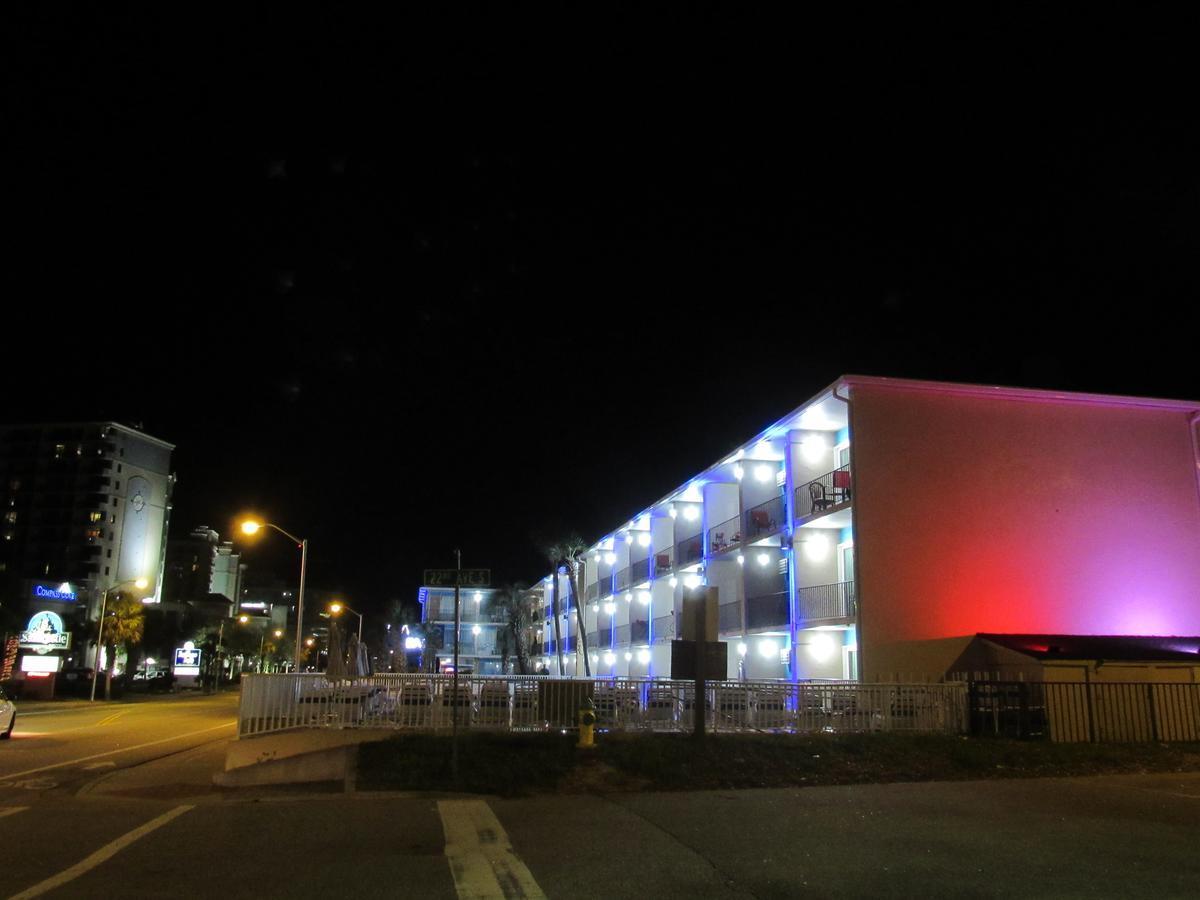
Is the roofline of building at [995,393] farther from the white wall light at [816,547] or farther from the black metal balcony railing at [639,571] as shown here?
the black metal balcony railing at [639,571]

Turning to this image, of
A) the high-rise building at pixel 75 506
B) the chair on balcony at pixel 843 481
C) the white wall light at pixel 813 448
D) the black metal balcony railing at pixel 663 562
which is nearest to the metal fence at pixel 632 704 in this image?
the chair on balcony at pixel 843 481

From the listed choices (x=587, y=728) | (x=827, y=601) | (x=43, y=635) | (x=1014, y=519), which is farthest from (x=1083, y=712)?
(x=43, y=635)

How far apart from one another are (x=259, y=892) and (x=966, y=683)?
14.0m

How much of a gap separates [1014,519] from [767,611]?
8.00 m

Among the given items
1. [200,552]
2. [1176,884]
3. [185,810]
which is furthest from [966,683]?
[200,552]

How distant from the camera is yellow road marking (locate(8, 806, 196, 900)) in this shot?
7.00 meters

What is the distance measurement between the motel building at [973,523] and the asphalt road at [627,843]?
29.1 ft

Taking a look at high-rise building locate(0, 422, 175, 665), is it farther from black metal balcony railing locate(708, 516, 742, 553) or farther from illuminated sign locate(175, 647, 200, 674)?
black metal balcony railing locate(708, 516, 742, 553)

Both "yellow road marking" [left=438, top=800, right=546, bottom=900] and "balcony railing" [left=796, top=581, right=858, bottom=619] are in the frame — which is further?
"balcony railing" [left=796, top=581, right=858, bottom=619]

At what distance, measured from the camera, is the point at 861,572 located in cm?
2183

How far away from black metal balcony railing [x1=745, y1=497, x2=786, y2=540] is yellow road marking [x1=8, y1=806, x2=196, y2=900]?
64.6 feet

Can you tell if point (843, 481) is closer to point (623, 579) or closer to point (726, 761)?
point (726, 761)

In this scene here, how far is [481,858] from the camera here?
315 inches

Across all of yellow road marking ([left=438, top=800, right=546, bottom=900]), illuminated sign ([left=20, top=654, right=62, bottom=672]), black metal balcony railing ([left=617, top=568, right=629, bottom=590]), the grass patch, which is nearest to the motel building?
the grass patch
